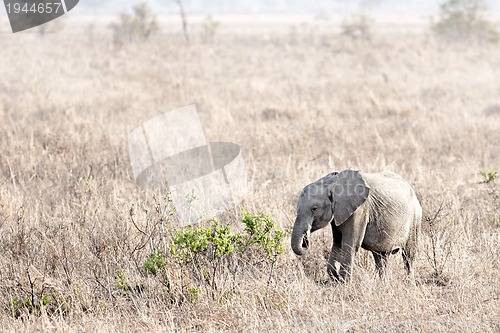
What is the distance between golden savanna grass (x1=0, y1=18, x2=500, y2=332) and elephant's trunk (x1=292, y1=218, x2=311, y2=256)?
1.33ft

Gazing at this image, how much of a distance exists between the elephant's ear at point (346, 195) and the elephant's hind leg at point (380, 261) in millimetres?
752

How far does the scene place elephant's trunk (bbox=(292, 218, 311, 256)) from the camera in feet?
14.9

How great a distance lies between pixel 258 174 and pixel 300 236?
428 centimetres

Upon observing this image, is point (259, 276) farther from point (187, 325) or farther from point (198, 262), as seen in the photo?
point (187, 325)

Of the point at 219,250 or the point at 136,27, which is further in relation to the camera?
the point at 136,27

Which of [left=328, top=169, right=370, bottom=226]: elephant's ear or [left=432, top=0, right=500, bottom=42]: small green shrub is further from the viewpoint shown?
[left=432, top=0, right=500, bottom=42]: small green shrub

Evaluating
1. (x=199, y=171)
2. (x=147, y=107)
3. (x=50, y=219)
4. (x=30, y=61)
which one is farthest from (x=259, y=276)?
(x=30, y=61)

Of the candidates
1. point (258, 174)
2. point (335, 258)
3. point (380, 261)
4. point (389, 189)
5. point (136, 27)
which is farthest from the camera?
point (136, 27)

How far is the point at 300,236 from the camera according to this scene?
15.0ft

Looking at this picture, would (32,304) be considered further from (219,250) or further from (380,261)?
(380,261)

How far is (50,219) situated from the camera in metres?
6.45

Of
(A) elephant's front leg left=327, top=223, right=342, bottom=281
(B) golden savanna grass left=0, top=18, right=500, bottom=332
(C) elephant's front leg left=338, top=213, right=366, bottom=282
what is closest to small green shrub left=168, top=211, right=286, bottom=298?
(B) golden savanna grass left=0, top=18, right=500, bottom=332

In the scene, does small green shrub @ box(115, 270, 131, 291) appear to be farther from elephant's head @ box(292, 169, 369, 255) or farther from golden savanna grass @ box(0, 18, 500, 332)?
elephant's head @ box(292, 169, 369, 255)

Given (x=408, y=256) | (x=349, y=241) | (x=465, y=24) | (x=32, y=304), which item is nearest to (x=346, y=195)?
(x=349, y=241)
